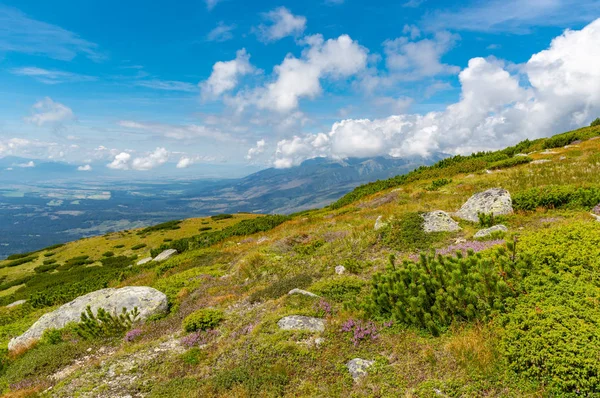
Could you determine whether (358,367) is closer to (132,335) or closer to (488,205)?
(132,335)

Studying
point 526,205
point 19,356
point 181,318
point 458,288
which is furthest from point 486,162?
point 19,356

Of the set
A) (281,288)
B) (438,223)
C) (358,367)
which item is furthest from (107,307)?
(438,223)

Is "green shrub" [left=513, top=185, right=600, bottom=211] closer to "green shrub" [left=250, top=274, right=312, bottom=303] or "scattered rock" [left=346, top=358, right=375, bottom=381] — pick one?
"green shrub" [left=250, top=274, right=312, bottom=303]

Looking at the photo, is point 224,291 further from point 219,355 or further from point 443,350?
point 443,350

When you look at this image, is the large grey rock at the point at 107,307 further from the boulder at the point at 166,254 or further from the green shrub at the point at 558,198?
the green shrub at the point at 558,198

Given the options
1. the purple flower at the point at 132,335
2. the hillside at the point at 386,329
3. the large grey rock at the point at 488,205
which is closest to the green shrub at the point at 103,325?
the hillside at the point at 386,329

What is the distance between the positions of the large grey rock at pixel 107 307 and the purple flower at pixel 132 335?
1.33 meters

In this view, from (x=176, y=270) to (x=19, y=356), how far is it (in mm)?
10605

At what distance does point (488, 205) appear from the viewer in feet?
54.3

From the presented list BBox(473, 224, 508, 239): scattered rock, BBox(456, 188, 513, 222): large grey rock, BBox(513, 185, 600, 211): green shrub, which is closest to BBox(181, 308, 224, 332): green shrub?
BBox(473, 224, 508, 239): scattered rock

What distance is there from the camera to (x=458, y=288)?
7512 mm

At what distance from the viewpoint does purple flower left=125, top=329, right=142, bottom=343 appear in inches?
460

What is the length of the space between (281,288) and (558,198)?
1470 centimetres

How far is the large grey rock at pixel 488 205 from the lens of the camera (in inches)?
630
